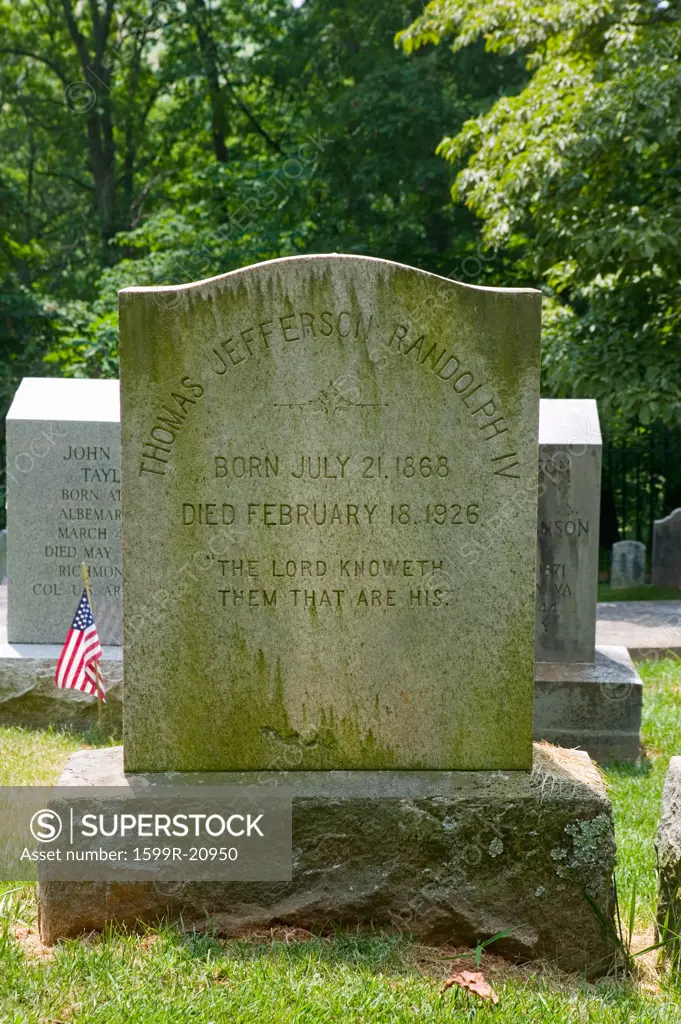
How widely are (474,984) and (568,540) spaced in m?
3.99

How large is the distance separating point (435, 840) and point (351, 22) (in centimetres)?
1759

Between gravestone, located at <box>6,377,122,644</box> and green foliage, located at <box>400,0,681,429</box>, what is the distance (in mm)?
6354

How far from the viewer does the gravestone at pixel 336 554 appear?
147 inches

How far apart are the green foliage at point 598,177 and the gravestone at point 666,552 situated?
226 centimetres

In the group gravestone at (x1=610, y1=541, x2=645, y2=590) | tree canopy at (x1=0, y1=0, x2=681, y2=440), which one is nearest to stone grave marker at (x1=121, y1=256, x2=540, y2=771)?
tree canopy at (x1=0, y1=0, x2=681, y2=440)

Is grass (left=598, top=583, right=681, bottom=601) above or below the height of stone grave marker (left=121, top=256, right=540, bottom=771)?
below

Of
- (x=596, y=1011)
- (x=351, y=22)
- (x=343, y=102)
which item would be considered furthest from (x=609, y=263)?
(x=596, y=1011)

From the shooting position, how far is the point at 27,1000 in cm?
306

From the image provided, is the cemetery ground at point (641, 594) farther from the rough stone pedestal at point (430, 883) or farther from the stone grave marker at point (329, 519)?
the rough stone pedestal at point (430, 883)

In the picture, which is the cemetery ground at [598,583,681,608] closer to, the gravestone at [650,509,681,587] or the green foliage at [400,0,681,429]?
the gravestone at [650,509,681,587]

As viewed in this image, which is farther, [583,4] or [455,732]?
[583,4]

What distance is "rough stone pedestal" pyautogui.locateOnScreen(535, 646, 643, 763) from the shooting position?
6.46m

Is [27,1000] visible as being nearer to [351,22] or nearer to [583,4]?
[583,4]

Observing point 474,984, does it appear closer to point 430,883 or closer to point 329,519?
point 430,883
